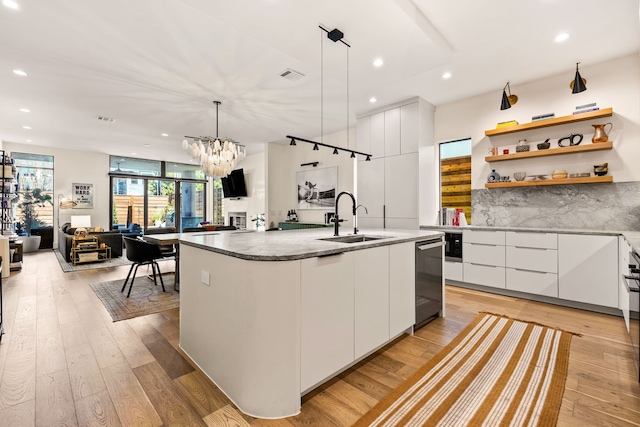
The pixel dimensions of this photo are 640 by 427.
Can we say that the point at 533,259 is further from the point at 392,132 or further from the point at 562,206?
the point at 392,132

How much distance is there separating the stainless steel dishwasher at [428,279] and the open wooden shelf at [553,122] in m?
2.16

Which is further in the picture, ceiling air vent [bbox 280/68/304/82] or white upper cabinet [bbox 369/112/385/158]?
white upper cabinet [bbox 369/112/385/158]

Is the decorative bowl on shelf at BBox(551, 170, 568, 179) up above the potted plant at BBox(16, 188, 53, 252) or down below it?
above

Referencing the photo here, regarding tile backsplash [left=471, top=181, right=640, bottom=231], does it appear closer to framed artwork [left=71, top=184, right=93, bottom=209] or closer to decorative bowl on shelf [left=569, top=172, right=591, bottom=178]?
decorative bowl on shelf [left=569, top=172, right=591, bottom=178]

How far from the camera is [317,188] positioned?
7.07 metres

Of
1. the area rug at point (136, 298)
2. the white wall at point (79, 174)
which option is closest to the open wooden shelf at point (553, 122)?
the area rug at point (136, 298)

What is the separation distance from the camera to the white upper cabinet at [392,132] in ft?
15.5

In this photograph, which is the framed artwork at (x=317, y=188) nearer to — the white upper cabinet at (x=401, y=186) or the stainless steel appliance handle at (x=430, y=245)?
the white upper cabinet at (x=401, y=186)

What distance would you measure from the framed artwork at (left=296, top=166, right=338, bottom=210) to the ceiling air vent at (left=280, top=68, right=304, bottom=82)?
2.96 m

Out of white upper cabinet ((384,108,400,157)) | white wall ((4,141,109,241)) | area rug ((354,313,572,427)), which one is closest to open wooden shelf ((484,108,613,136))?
white upper cabinet ((384,108,400,157))

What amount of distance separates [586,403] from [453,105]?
165 inches

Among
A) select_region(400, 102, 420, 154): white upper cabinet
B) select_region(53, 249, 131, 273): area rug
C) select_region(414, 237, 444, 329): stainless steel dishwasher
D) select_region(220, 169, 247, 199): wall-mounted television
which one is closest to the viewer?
select_region(414, 237, 444, 329): stainless steel dishwasher

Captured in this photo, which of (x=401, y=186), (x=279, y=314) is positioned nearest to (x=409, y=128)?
(x=401, y=186)

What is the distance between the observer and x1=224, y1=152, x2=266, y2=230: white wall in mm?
8344
